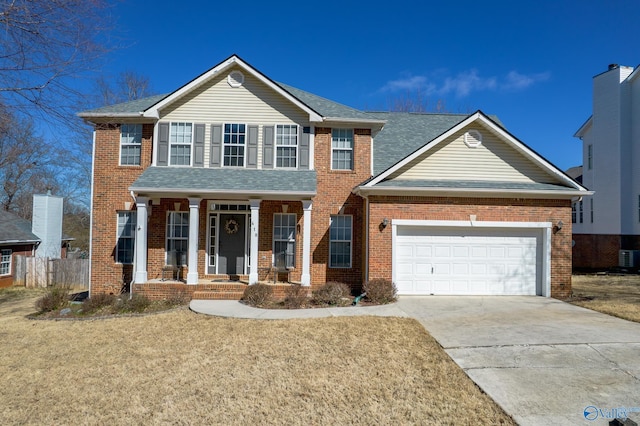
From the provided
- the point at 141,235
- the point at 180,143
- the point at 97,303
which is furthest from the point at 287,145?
the point at 97,303

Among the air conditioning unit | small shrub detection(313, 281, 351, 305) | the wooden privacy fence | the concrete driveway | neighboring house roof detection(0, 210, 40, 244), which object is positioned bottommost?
the wooden privacy fence

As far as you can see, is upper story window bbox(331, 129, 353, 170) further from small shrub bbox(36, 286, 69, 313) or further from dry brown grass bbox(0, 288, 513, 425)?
small shrub bbox(36, 286, 69, 313)

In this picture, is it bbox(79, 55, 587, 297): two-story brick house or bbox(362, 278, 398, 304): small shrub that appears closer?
bbox(362, 278, 398, 304): small shrub

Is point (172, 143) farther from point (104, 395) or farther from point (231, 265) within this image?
point (104, 395)

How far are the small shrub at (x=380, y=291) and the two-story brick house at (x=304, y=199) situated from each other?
703 mm

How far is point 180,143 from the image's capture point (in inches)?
528

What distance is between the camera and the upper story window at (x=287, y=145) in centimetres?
1359

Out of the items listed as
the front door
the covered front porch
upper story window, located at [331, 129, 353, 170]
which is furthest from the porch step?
upper story window, located at [331, 129, 353, 170]

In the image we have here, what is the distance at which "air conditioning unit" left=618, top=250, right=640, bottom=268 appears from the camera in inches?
837

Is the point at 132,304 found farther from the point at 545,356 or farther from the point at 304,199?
the point at 545,356

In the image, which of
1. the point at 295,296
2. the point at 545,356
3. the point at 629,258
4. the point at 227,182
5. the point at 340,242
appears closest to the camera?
the point at 545,356

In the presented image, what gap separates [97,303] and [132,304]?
3.40 feet

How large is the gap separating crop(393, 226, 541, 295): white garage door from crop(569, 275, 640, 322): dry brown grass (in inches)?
65.4

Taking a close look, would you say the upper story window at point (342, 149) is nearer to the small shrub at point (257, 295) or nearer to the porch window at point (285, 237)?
the porch window at point (285, 237)
